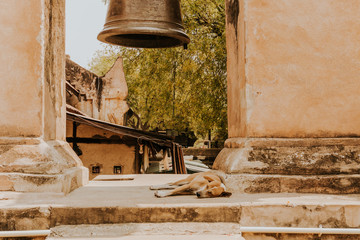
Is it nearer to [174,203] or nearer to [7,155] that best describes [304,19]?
[174,203]

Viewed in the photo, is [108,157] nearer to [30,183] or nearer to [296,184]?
[30,183]

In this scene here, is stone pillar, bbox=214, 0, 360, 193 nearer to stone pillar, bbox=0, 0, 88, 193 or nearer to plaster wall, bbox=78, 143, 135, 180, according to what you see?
stone pillar, bbox=0, 0, 88, 193

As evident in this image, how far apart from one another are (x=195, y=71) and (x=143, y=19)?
7.48 m

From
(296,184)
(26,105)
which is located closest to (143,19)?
(26,105)

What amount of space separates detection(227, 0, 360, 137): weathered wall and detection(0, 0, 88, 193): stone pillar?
163 cm

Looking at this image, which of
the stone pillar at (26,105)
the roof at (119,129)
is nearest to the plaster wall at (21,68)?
the stone pillar at (26,105)

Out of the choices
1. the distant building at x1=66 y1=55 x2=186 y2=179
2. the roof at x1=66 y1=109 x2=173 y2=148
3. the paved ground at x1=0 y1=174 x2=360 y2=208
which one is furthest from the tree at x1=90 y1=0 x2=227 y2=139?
the paved ground at x1=0 y1=174 x2=360 y2=208

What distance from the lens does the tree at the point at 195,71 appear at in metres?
11.0

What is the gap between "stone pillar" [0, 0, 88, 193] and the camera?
318 cm

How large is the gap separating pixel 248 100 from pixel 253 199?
34.5 inches

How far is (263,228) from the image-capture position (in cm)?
258

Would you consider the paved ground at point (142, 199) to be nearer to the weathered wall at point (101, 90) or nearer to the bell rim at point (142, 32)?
the bell rim at point (142, 32)

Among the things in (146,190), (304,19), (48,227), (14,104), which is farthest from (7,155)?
(304,19)

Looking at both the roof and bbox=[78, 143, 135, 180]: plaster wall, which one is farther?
bbox=[78, 143, 135, 180]: plaster wall
